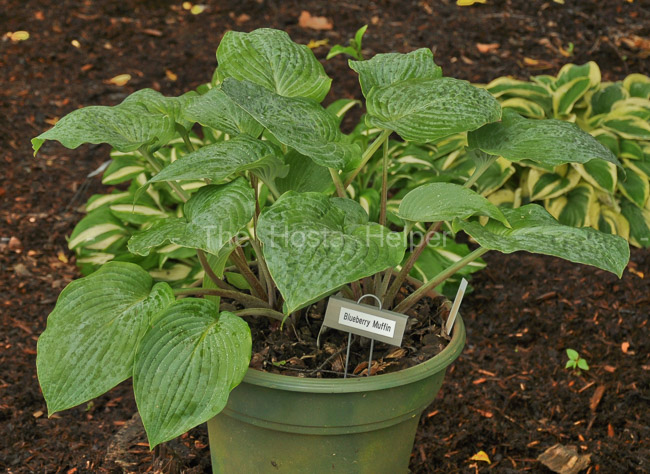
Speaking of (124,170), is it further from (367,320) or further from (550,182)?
(550,182)

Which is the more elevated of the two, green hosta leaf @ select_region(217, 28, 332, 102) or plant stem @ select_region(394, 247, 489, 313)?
green hosta leaf @ select_region(217, 28, 332, 102)

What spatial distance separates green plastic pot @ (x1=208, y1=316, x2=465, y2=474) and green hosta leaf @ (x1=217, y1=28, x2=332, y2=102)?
668 millimetres

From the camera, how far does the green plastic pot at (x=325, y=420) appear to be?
4.73ft

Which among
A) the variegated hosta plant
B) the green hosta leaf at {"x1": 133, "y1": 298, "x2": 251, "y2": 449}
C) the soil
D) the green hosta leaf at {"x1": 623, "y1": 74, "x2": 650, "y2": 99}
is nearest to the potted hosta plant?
the green hosta leaf at {"x1": 133, "y1": 298, "x2": 251, "y2": 449}

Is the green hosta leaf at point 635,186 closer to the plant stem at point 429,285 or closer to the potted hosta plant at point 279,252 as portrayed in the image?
the potted hosta plant at point 279,252

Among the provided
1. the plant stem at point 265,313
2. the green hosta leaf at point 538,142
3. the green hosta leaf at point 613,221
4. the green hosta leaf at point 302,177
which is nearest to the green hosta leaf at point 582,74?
the green hosta leaf at point 613,221

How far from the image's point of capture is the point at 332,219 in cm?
139

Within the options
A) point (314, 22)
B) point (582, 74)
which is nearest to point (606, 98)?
point (582, 74)

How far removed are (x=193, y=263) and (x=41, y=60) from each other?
2185 mm

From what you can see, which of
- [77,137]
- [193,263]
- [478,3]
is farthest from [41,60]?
[77,137]

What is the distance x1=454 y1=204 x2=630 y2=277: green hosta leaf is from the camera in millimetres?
1257

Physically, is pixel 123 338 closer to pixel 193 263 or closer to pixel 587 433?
pixel 193 263

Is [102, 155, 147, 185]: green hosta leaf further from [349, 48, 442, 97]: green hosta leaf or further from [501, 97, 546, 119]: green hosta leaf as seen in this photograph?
[501, 97, 546, 119]: green hosta leaf

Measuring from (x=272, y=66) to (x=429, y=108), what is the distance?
1.39 feet
